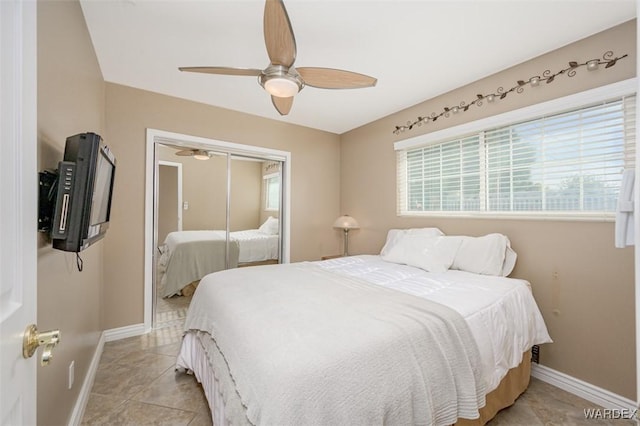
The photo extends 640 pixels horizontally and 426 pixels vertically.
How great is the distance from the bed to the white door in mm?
650

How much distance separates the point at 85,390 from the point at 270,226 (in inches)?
96.4

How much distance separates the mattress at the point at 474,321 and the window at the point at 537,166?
767mm

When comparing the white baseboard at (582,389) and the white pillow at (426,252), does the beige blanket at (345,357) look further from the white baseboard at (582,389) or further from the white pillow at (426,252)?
the white baseboard at (582,389)

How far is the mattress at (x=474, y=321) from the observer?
1.47 m

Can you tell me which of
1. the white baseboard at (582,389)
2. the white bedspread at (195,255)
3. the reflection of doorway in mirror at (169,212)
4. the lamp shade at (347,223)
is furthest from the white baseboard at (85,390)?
the white baseboard at (582,389)

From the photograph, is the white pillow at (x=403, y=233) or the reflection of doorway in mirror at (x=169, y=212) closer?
the white pillow at (x=403, y=233)

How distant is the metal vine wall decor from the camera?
77.0 inches

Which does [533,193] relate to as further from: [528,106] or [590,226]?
[528,106]

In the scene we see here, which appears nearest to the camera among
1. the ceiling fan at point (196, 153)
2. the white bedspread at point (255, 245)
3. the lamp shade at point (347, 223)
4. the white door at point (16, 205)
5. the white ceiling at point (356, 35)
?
the white door at point (16, 205)

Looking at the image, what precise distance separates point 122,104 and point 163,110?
0.37 meters

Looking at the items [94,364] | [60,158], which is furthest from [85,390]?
[60,158]

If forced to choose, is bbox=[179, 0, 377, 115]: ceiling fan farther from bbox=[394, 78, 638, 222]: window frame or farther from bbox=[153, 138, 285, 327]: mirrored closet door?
bbox=[153, 138, 285, 327]: mirrored closet door

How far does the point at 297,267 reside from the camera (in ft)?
8.38

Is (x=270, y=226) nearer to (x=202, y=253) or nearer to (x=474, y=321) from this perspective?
(x=202, y=253)
